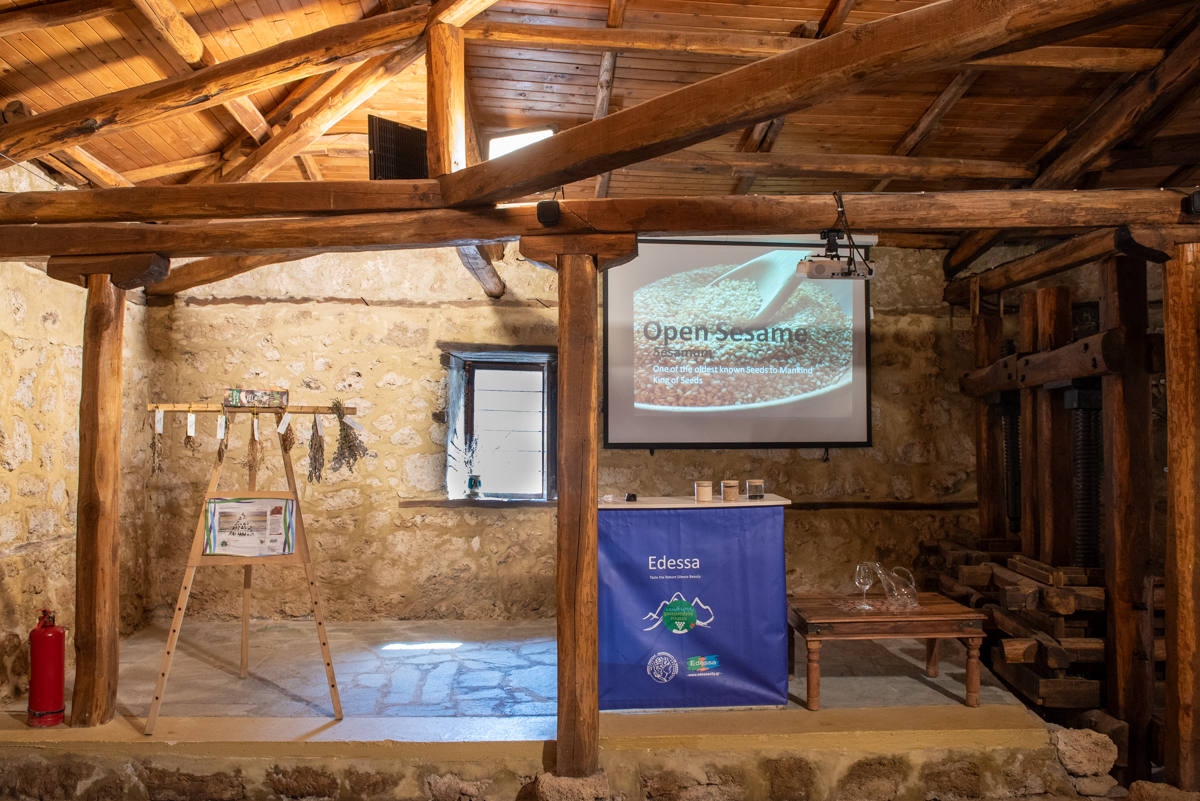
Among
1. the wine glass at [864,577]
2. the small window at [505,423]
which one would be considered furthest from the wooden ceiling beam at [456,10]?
the wine glass at [864,577]

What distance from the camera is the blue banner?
3.26 m

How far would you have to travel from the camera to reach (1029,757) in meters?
3.08

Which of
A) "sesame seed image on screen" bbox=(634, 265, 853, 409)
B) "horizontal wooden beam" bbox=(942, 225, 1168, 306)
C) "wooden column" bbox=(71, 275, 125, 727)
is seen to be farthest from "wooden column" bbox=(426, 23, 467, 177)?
"horizontal wooden beam" bbox=(942, 225, 1168, 306)

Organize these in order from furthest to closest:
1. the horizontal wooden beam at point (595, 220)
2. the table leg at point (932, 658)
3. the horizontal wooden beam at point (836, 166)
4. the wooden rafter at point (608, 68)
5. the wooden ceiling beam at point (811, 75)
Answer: the horizontal wooden beam at point (836, 166), the table leg at point (932, 658), the wooden rafter at point (608, 68), the horizontal wooden beam at point (595, 220), the wooden ceiling beam at point (811, 75)

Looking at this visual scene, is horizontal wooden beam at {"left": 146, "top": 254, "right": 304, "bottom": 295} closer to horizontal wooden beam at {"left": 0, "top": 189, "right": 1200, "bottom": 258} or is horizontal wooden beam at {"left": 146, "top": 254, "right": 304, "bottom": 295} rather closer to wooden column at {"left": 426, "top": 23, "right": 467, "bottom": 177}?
horizontal wooden beam at {"left": 0, "top": 189, "right": 1200, "bottom": 258}

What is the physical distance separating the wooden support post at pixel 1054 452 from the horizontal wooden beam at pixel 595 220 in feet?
3.44

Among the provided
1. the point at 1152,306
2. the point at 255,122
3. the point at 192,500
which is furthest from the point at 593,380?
the point at 1152,306

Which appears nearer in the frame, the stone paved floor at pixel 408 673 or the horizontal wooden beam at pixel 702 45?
the stone paved floor at pixel 408 673

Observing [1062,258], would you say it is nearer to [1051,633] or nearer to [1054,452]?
[1054,452]

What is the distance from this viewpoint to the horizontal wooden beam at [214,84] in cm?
328

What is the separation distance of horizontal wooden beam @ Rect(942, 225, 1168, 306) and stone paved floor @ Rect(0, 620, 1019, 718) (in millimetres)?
2146

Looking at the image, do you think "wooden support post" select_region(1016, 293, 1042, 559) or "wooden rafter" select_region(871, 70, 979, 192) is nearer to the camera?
"wooden rafter" select_region(871, 70, 979, 192)

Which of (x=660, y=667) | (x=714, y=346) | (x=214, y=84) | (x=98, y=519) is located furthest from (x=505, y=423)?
(x=214, y=84)

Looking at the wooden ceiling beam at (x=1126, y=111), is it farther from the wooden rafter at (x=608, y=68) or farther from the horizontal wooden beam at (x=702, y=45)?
the wooden rafter at (x=608, y=68)
